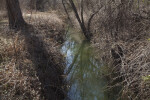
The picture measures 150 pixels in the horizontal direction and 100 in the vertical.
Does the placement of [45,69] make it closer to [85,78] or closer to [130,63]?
[85,78]

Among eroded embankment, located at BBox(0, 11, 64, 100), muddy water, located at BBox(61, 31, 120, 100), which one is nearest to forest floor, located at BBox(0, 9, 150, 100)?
eroded embankment, located at BBox(0, 11, 64, 100)

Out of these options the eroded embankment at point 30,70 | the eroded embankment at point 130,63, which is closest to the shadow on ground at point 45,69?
the eroded embankment at point 30,70

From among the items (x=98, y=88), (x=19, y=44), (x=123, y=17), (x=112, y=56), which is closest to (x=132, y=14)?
(x=123, y=17)

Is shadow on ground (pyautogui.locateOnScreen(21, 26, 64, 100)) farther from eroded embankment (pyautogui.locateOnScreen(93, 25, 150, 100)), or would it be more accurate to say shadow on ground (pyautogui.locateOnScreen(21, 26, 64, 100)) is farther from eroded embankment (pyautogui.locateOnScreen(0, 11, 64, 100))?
eroded embankment (pyautogui.locateOnScreen(93, 25, 150, 100))

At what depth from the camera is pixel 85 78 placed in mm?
6824

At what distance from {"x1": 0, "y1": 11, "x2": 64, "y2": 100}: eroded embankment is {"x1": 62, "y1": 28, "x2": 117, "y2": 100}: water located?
652 mm

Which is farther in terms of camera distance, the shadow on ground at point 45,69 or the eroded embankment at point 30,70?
the shadow on ground at point 45,69

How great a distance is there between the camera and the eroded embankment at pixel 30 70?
397cm

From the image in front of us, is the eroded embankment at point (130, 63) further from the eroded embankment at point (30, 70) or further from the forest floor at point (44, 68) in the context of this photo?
the eroded embankment at point (30, 70)

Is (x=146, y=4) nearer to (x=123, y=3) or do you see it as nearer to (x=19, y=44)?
(x=123, y=3)

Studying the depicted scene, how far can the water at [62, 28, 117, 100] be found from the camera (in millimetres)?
5602

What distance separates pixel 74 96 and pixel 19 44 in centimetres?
262

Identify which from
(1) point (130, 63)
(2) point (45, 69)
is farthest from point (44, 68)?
(1) point (130, 63)

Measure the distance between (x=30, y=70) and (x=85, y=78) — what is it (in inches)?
107
